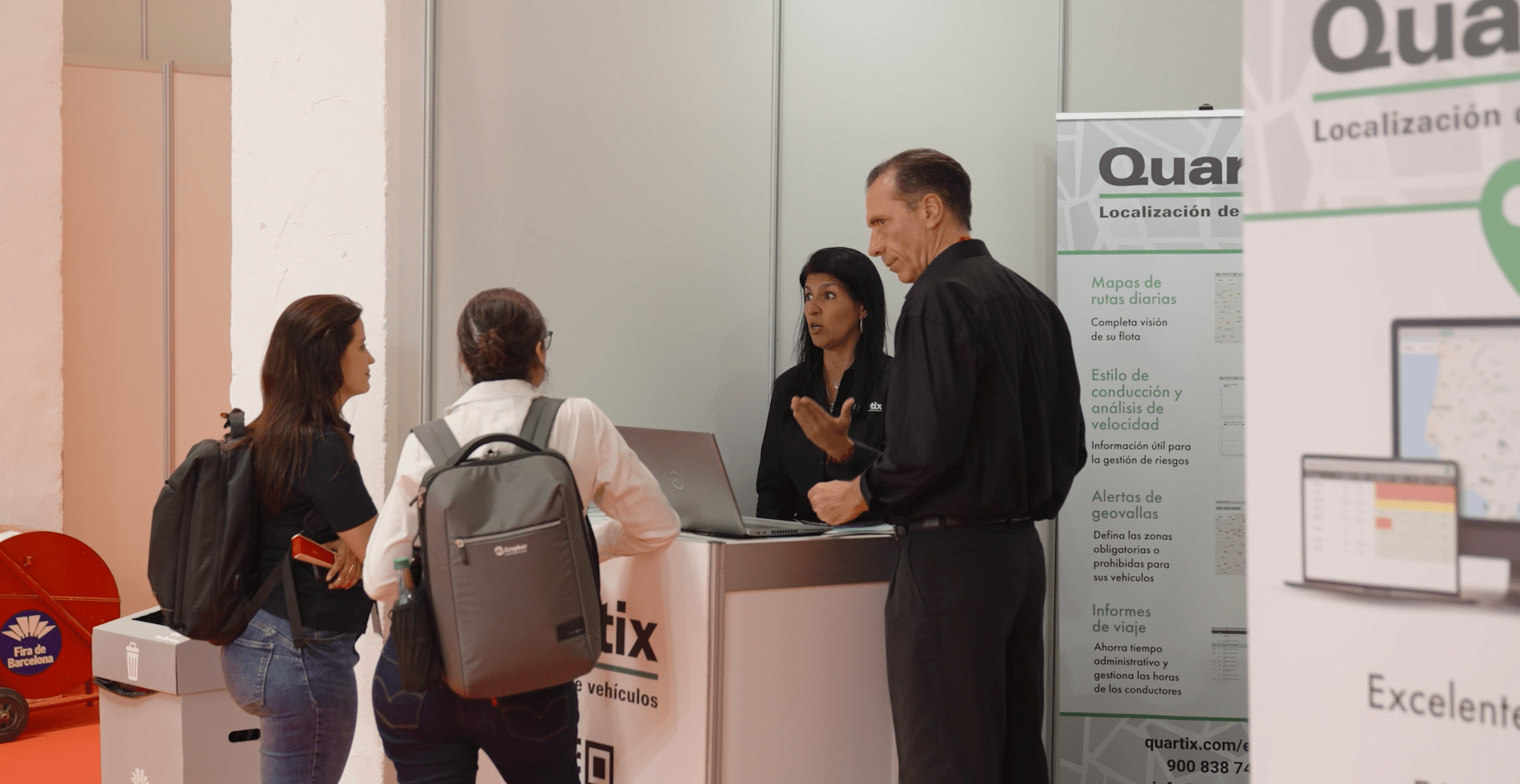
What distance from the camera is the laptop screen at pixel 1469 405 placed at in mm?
1125

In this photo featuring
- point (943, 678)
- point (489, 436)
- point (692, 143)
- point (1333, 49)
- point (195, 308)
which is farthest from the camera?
point (195, 308)

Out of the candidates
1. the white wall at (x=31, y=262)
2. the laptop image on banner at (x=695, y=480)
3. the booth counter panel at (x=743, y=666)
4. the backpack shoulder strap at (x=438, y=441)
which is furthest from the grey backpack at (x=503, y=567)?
the white wall at (x=31, y=262)

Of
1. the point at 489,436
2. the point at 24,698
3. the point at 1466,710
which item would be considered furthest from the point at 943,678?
the point at 24,698

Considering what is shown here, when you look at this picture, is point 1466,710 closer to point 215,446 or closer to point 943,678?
point 943,678

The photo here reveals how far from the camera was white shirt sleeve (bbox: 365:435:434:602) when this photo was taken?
2178 millimetres

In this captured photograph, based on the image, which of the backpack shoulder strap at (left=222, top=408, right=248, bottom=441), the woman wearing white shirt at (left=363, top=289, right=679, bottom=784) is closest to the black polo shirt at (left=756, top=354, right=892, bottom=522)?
the woman wearing white shirt at (left=363, top=289, right=679, bottom=784)

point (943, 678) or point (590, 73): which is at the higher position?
point (590, 73)

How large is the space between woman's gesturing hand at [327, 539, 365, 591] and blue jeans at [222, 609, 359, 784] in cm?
11

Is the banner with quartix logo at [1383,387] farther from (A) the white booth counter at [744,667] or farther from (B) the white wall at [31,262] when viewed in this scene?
(B) the white wall at [31,262]

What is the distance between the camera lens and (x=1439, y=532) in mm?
1155

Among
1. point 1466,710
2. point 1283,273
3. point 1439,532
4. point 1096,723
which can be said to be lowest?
point 1096,723

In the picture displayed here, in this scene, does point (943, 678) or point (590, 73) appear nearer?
point (943, 678)

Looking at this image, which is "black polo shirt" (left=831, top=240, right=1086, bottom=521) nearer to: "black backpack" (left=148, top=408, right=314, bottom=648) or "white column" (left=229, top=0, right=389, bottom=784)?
"black backpack" (left=148, top=408, right=314, bottom=648)

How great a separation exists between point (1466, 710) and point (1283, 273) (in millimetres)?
456
